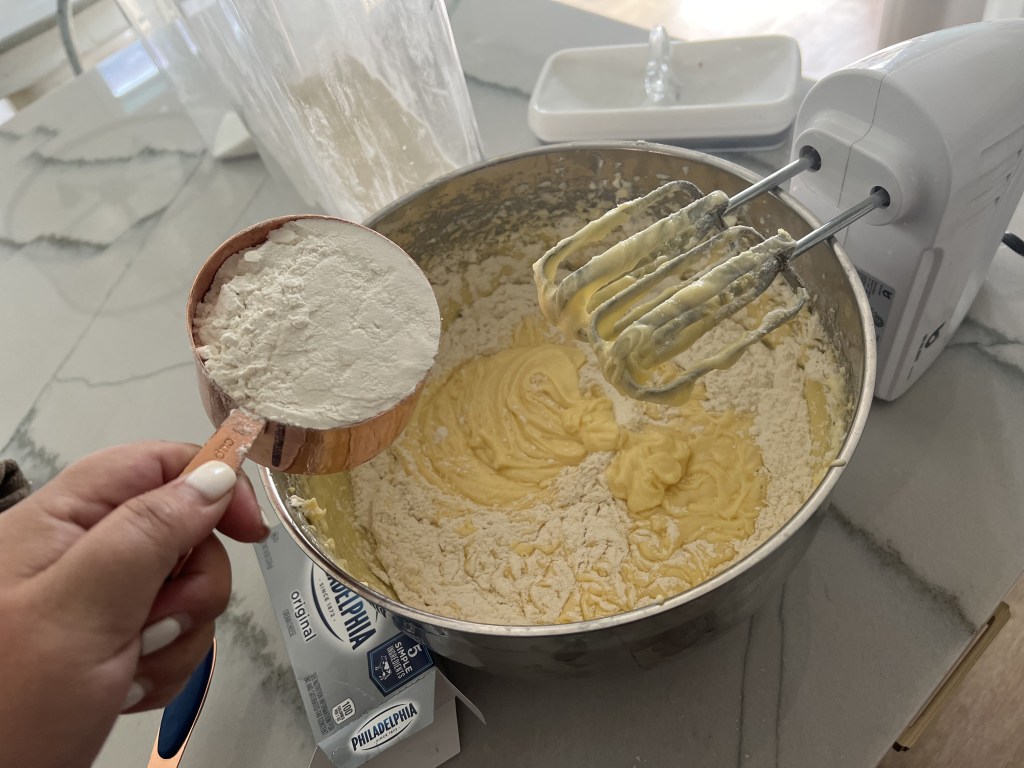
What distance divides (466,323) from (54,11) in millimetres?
2348

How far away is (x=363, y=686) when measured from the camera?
652 millimetres

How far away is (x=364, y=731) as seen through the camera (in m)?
0.62

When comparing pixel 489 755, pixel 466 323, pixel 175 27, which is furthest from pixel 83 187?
pixel 489 755

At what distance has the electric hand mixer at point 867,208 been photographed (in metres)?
0.58

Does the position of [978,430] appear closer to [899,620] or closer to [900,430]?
[900,430]

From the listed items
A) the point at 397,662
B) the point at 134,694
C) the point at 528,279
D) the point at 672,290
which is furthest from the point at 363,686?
the point at 528,279

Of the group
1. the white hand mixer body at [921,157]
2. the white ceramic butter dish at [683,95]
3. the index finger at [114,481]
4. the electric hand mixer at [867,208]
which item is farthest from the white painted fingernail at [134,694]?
the white ceramic butter dish at [683,95]

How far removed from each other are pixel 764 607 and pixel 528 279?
500 millimetres

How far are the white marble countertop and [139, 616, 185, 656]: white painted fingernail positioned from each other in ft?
0.77

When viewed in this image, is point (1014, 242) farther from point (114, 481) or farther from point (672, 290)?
point (114, 481)

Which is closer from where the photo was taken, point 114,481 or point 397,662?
point 114,481

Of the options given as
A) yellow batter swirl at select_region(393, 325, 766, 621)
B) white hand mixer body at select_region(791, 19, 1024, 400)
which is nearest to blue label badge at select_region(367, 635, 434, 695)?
yellow batter swirl at select_region(393, 325, 766, 621)

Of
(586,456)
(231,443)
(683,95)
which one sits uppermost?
(231,443)

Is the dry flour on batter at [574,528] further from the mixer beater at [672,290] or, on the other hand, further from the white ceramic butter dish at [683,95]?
the white ceramic butter dish at [683,95]
